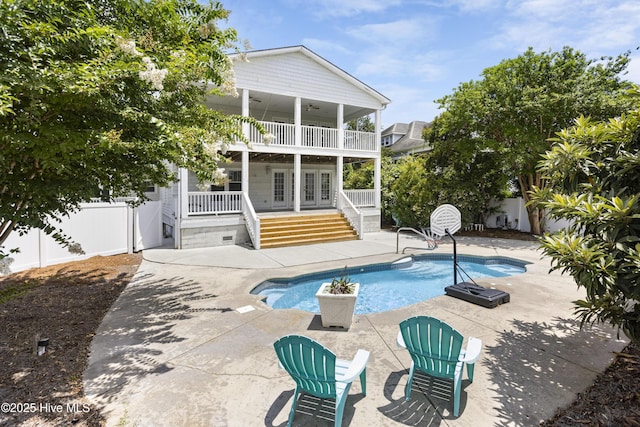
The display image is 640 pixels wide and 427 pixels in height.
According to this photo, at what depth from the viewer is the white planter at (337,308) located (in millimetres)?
5223

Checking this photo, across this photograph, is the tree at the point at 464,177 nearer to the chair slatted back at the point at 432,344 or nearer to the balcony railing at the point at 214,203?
the balcony railing at the point at 214,203

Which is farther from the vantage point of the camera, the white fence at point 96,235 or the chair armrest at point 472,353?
the white fence at point 96,235

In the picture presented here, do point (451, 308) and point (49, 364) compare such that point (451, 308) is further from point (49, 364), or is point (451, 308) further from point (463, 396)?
point (49, 364)

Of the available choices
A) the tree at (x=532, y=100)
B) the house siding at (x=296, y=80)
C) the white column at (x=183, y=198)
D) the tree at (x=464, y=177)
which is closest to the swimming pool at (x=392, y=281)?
the tree at (x=532, y=100)

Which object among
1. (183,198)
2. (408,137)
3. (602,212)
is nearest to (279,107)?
(183,198)

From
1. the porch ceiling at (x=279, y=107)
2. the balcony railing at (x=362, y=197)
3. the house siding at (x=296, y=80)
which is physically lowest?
the balcony railing at (x=362, y=197)

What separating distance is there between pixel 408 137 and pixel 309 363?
35.8 meters

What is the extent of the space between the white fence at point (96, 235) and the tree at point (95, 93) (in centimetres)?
506

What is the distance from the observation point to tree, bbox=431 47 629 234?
491 inches

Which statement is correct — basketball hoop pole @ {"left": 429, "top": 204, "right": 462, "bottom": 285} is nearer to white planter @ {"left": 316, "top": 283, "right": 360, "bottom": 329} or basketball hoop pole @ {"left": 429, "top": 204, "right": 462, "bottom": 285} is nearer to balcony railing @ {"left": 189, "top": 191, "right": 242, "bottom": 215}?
white planter @ {"left": 316, "top": 283, "right": 360, "bottom": 329}

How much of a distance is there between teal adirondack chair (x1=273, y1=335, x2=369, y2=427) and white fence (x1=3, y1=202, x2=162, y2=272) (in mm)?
7653

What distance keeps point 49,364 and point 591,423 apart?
6174mm

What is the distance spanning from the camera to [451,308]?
6.27 meters

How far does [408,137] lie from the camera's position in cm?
3584
